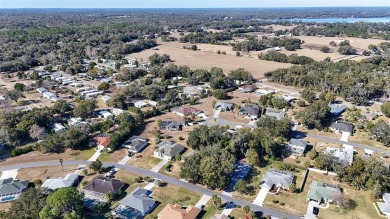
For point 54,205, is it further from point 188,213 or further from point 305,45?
point 305,45

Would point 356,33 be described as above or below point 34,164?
above

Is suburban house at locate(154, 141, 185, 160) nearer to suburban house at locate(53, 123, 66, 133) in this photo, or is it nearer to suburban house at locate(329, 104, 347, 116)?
suburban house at locate(53, 123, 66, 133)

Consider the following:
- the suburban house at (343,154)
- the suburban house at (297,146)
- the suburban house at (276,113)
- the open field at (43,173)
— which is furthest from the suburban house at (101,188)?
the suburban house at (276,113)

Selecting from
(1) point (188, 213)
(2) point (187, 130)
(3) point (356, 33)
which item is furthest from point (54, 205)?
(3) point (356, 33)

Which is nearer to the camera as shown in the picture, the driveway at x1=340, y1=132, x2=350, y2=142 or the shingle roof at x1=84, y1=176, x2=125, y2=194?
the shingle roof at x1=84, y1=176, x2=125, y2=194

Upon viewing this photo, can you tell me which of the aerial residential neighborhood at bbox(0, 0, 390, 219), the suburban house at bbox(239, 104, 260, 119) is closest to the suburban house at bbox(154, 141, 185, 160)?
the aerial residential neighborhood at bbox(0, 0, 390, 219)
